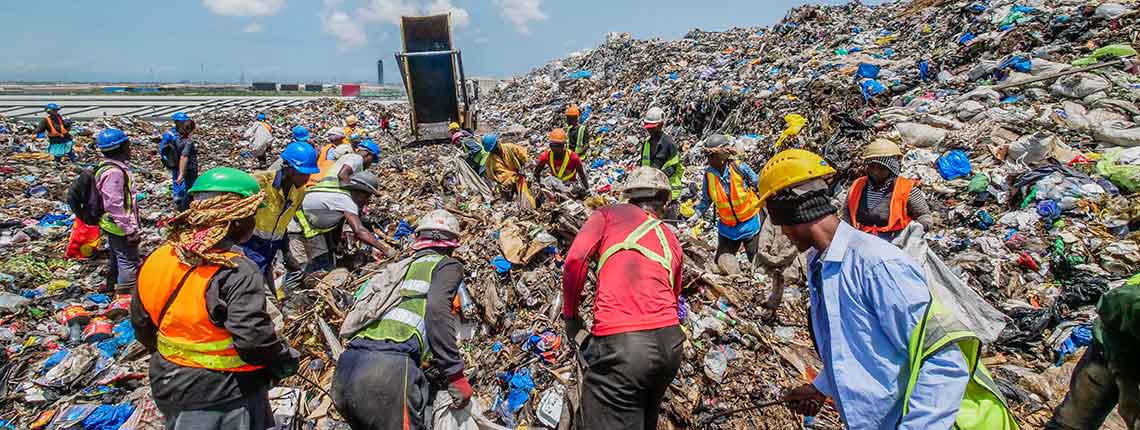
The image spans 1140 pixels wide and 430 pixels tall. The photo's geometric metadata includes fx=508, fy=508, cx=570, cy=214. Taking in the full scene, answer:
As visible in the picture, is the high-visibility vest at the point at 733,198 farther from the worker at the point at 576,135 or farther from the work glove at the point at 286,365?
the work glove at the point at 286,365

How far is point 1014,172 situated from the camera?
14.4ft

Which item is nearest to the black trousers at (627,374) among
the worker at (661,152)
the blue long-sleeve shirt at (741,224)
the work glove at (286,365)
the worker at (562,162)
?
the work glove at (286,365)

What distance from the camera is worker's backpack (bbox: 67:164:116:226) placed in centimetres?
365

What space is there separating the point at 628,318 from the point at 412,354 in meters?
0.89

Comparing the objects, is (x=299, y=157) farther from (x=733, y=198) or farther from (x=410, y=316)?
(x=733, y=198)

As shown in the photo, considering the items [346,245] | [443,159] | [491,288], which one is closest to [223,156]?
[443,159]

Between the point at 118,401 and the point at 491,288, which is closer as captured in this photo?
the point at 118,401

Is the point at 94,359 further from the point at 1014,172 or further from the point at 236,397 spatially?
the point at 1014,172

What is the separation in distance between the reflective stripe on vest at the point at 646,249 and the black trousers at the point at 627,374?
0.87ft

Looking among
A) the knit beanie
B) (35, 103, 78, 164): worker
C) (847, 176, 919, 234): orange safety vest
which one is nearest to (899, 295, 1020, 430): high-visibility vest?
the knit beanie

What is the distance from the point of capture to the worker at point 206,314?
5.69 ft

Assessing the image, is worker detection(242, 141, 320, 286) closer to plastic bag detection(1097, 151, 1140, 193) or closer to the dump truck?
plastic bag detection(1097, 151, 1140, 193)

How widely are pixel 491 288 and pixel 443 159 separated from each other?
564cm

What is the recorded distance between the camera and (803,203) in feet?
4.61
